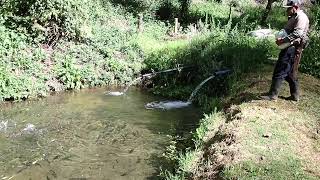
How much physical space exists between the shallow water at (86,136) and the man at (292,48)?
2.89 metres

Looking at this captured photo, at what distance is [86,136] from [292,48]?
200 inches

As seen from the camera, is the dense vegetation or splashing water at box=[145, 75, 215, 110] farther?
the dense vegetation

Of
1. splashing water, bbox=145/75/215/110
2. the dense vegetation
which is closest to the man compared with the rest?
the dense vegetation

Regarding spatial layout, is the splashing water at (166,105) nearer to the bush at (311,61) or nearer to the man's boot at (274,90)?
the bush at (311,61)

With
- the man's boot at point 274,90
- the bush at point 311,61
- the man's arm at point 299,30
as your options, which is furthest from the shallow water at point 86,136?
the man's arm at point 299,30

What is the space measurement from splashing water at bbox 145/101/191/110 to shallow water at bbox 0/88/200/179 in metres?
0.29

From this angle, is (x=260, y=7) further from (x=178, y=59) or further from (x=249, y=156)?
(x=249, y=156)

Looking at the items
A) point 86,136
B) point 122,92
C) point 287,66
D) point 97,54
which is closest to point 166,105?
point 122,92

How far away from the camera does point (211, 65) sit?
14383mm

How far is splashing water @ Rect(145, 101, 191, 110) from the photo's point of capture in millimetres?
13406

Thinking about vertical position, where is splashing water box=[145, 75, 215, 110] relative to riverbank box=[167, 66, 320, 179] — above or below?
below

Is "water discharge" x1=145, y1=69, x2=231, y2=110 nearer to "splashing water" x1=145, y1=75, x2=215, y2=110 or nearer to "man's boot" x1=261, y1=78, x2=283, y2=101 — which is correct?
"splashing water" x1=145, y1=75, x2=215, y2=110

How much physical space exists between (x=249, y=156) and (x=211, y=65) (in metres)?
7.69

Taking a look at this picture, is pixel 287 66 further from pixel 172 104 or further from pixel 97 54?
pixel 97 54
